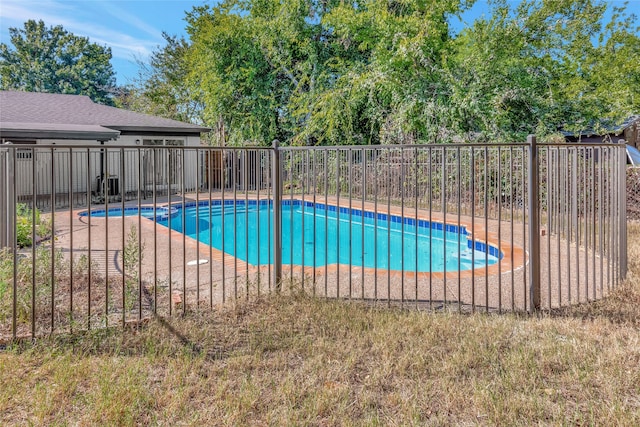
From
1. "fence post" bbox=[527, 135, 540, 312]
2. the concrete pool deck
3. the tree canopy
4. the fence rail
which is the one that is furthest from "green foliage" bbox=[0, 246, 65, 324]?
the tree canopy

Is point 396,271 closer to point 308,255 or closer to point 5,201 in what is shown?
point 308,255

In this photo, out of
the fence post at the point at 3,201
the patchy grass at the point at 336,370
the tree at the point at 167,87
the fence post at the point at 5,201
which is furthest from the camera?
the tree at the point at 167,87

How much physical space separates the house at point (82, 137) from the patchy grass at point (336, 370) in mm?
8375

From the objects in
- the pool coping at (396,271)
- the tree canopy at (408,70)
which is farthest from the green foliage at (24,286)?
the tree canopy at (408,70)

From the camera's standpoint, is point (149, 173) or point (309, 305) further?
point (149, 173)

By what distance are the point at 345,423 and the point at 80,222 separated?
8703 millimetres

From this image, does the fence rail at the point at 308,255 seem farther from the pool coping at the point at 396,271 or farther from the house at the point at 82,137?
the house at the point at 82,137

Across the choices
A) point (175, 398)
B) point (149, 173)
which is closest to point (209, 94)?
point (149, 173)

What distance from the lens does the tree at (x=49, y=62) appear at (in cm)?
3338

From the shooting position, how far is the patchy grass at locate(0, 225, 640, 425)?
7.65ft

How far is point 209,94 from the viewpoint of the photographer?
17188 millimetres

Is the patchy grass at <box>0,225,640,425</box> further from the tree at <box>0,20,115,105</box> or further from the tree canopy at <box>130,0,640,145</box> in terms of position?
the tree at <box>0,20,115,105</box>

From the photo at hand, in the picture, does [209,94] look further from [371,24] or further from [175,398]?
[175,398]

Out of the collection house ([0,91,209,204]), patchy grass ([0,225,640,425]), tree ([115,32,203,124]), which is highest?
tree ([115,32,203,124])
